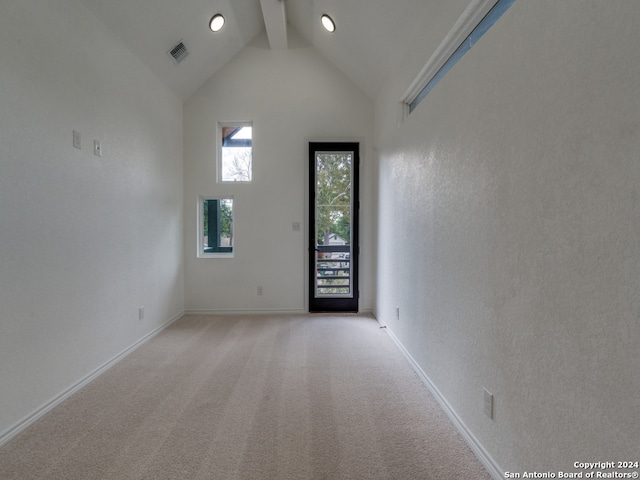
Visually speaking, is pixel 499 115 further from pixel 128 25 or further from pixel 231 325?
pixel 231 325

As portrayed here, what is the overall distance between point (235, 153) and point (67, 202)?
2.30 meters

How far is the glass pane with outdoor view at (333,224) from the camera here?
13.4ft

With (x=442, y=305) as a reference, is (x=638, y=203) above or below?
above

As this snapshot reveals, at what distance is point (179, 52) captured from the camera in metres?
3.21

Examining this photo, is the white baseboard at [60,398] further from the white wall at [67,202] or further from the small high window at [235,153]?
the small high window at [235,153]

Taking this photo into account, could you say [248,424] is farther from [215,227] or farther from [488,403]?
[215,227]

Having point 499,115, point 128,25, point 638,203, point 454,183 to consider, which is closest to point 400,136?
point 454,183

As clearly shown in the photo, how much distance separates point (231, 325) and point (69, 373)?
65.4 inches

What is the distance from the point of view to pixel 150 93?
317 cm

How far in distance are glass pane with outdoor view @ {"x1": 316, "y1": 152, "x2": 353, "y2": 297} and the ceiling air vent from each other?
1.88 meters

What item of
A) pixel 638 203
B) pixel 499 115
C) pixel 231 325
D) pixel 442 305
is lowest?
pixel 231 325

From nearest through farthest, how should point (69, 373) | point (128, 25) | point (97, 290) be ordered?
point (69, 373) → point (97, 290) → point (128, 25)

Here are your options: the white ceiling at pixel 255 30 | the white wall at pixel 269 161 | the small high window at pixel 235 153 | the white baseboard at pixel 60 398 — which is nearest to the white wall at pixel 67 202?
the white baseboard at pixel 60 398

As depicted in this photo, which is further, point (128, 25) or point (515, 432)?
point (128, 25)
